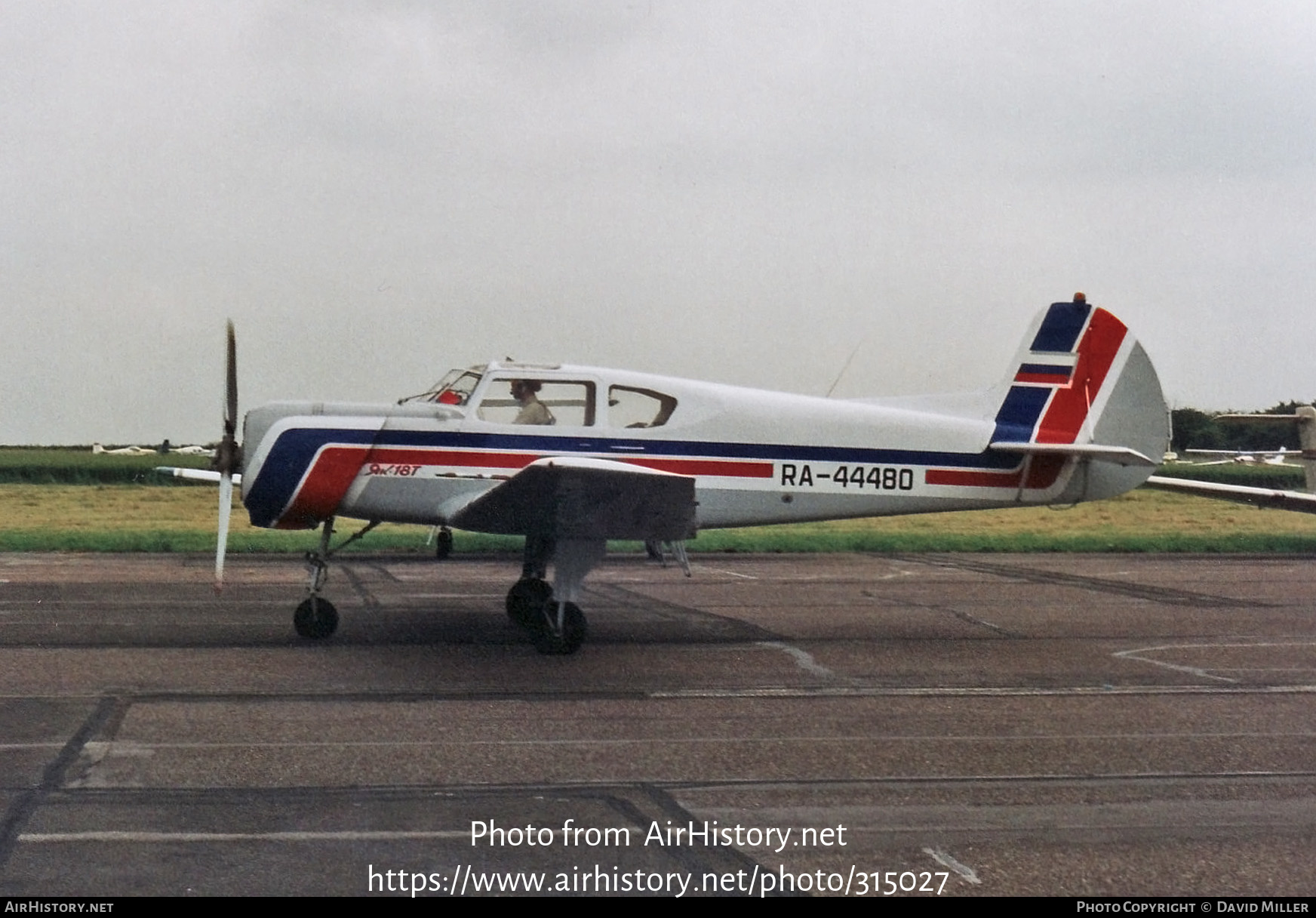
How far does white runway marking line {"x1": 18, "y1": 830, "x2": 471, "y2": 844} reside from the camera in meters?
5.66

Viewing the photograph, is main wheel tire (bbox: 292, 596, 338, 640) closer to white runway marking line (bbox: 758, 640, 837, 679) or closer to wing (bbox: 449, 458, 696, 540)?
wing (bbox: 449, 458, 696, 540)

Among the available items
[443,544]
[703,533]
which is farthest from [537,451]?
[703,533]

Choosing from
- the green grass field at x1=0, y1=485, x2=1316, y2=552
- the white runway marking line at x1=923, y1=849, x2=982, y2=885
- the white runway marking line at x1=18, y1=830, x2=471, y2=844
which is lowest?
the green grass field at x1=0, y1=485, x2=1316, y2=552

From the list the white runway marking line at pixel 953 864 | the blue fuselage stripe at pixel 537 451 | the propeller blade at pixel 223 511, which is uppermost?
the blue fuselage stripe at pixel 537 451

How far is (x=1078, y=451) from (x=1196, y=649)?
2.24m

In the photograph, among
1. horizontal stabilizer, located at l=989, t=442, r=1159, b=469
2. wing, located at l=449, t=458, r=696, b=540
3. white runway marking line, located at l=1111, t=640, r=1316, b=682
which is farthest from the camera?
horizontal stabilizer, located at l=989, t=442, r=1159, b=469

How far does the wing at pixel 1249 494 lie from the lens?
39.8ft

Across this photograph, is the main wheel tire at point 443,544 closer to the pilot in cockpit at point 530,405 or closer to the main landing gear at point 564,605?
the pilot in cockpit at point 530,405

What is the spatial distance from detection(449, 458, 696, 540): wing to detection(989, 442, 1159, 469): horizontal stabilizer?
12.1 feet

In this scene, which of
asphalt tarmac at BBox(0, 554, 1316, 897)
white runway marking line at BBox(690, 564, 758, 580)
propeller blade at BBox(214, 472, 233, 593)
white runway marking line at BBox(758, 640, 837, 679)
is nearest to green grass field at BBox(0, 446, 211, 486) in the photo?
white runway marking line at BBox(690, 564, 758, 580)

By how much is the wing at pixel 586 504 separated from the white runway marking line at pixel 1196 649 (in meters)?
3.97

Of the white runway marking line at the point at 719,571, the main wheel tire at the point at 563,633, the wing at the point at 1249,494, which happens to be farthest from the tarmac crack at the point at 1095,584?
the main wheel tire at the point at 563,633

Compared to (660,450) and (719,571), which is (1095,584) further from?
(660,450)

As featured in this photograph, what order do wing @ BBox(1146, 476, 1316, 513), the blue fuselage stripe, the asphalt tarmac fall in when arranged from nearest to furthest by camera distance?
1. the asphalt tarmac
2. the blue fuselage stripe
3. wing @ BBox(1146, 476, 1316, 513)
